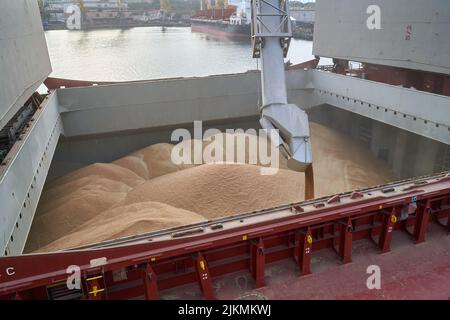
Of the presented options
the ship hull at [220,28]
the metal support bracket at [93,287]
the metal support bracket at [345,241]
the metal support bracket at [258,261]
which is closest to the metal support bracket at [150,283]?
the metal support bracket at [93,287]

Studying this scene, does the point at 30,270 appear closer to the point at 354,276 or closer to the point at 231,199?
the point at 354,276

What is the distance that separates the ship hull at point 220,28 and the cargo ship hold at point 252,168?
109ft

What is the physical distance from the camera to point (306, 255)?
3414 mm

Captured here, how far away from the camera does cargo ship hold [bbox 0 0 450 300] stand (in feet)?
10.2

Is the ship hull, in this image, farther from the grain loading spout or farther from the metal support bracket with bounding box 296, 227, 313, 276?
the metal support bracket with bounding box 296, 227, 313, 276

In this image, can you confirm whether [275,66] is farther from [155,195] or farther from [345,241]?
[345,241]

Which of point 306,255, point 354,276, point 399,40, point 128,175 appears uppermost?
point 399,40

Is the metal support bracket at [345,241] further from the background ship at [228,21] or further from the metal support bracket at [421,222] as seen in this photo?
the background ship at [228,21]

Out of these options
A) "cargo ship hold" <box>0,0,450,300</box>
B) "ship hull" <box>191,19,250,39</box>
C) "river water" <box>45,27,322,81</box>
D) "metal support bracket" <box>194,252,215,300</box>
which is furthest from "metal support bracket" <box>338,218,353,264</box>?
"ship hull" <box>191,19,250,39</box>

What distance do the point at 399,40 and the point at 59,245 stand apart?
872cm

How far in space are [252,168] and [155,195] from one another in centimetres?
204
